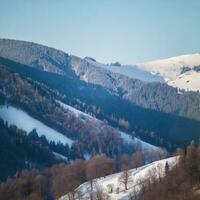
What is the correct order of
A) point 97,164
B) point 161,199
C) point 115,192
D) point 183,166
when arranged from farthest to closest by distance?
point 97,164 < point 115,192 < point 183,166 < point 161,199

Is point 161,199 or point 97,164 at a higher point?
point 161,199

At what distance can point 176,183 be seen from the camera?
121 m

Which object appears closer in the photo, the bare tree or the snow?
the snow

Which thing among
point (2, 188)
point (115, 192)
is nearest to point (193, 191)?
point (115, 192)

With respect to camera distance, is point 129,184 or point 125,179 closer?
point 125,179

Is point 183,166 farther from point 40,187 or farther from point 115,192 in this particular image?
point 40,187

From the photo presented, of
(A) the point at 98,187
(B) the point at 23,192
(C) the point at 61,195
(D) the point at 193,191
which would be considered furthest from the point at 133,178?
(D) the point at 193,191

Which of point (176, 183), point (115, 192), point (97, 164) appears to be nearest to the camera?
point (176, 183)

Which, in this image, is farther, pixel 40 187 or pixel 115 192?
pixel 40 187

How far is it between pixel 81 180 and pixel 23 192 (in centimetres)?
2631

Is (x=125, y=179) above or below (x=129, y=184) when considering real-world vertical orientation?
above

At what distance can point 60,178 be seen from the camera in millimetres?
168250

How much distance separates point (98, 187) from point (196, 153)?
35.5 metres

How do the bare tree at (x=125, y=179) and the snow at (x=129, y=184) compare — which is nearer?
the snow at (x=129, y=184)
